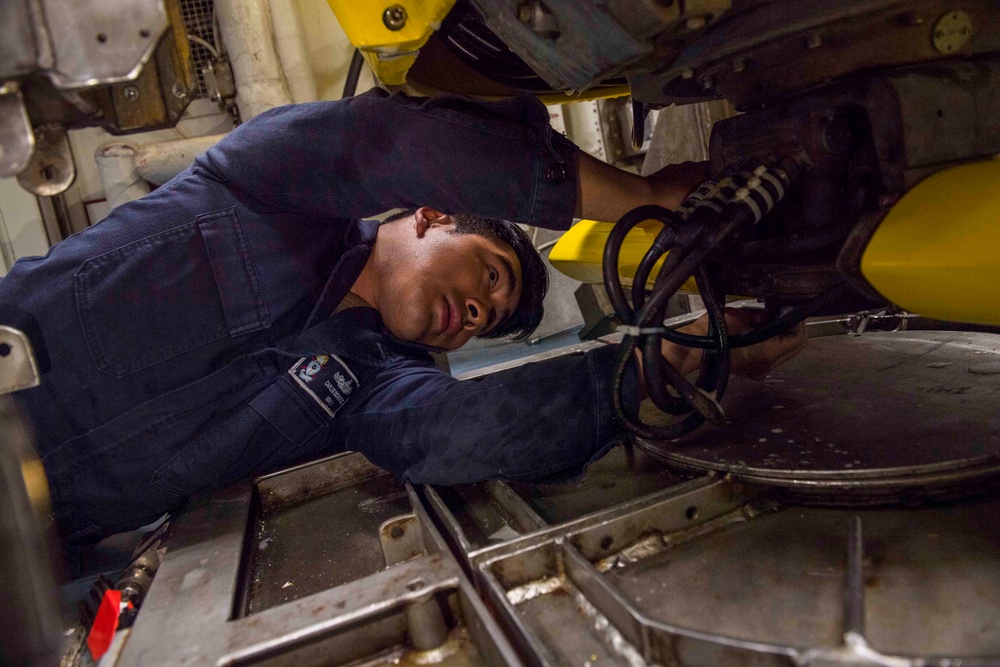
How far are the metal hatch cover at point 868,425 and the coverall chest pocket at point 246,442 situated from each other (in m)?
0.66

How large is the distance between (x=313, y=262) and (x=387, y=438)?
1.29 feet

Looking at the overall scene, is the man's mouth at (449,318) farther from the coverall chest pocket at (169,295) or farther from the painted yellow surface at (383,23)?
the painted yellow surface at (383,23)

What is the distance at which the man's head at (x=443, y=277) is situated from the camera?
1.43 metres

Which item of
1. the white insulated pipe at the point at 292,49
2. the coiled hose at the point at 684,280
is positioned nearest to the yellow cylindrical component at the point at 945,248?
the coiled hose at the point at 684,280

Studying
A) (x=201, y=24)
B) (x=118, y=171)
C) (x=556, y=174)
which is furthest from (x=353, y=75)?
(x=556, y=174)

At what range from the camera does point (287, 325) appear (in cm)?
125

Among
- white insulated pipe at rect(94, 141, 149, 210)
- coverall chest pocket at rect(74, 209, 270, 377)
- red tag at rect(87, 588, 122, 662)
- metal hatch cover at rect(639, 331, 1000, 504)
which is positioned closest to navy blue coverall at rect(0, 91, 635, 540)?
coverall chest pocket at rect(74, 209, 270, 377)

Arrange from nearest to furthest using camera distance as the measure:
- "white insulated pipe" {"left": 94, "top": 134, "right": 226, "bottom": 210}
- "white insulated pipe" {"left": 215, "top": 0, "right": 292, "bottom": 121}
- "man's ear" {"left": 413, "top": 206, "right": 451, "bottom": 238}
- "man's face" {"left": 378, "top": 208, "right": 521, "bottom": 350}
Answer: "man's face" {"left": 378, "top": 208, "right": 521, "bottom": 350} < "man's ear" {"left": 413, "top": 206, "right": 451, "bottom": 238} < "white insulated pipe" {"left": 215, "top": 0, "right": 292, "bottom": 121} < "white insulated pipe" {"left": 94, "top": 134, "right": 226, "bottom": 210}

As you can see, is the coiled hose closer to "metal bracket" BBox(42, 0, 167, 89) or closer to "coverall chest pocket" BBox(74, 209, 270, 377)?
"metal bracket" BBox(42, 0, 167, 89)

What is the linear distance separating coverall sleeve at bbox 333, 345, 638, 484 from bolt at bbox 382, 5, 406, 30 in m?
0.56

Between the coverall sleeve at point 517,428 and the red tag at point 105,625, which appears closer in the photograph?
the red tag at point 105,625

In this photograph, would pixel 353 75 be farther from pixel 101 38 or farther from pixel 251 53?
pixel 101 38

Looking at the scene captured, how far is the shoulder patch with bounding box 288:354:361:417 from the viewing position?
4.13ft

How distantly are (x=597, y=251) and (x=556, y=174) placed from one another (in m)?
0.40
